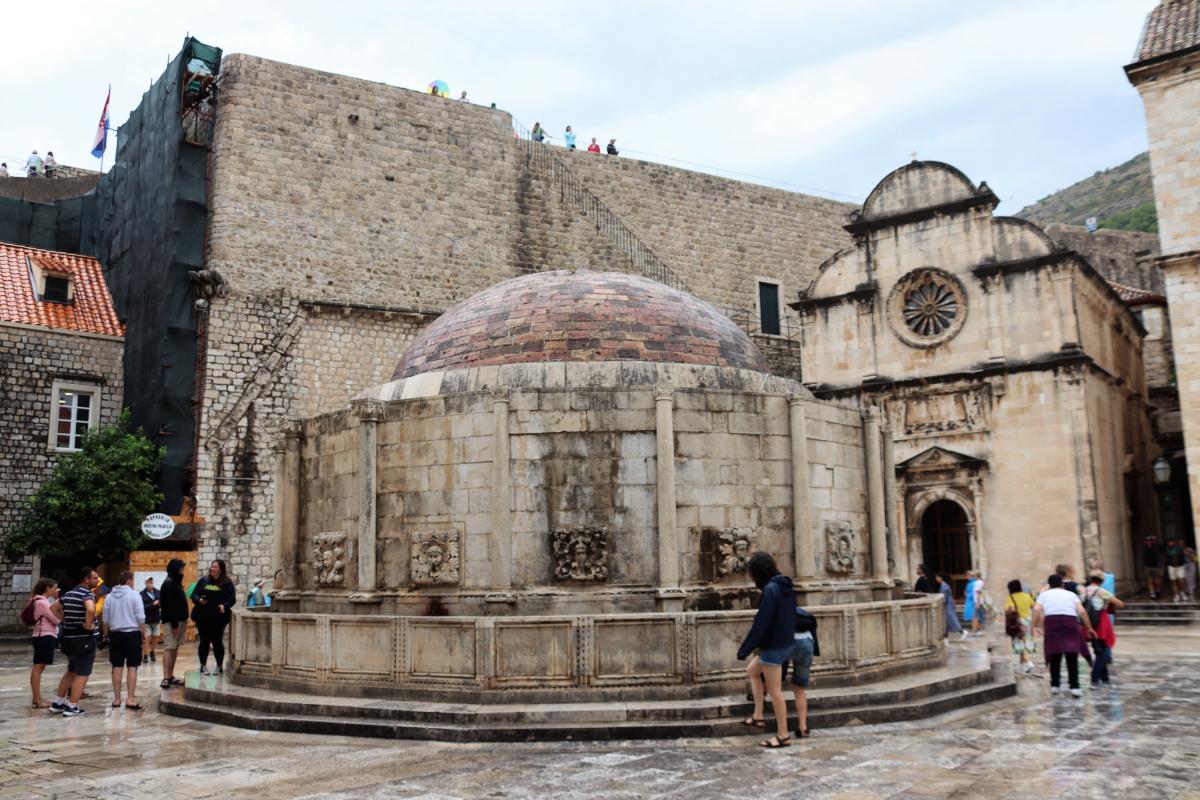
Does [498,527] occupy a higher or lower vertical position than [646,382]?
lower

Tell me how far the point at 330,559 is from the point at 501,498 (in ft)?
7.93

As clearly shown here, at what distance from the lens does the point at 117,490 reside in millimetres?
22000

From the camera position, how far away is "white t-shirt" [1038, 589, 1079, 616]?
35.3 ft

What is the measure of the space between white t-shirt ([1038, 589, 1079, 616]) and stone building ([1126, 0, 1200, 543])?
1311 cm

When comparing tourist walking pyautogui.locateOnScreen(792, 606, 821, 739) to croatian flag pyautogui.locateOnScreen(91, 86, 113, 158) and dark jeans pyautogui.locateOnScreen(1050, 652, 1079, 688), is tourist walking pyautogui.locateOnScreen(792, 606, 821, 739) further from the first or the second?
croatian flag pyautogui.locateOnScreen(91, 86, 113, 158)

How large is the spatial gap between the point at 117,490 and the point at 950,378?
20.5 meters

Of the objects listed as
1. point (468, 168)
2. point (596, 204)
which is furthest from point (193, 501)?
point (596, 204)

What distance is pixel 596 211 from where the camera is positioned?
32.3 meters

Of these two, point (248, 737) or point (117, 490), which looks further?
point (117, 490)

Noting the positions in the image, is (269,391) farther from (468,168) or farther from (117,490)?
(468,168)

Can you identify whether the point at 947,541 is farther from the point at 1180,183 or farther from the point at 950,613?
the point at 1180,183

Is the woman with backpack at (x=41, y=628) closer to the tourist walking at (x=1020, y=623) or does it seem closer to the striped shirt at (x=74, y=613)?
the striped shirt at (x=74, y=613)

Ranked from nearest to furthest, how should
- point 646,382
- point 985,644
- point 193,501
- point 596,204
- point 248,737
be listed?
point 248,737
point 646,382
point 985,644
point 193,501
point 596,204

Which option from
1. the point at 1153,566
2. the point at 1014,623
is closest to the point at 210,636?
the point at 1014,623
